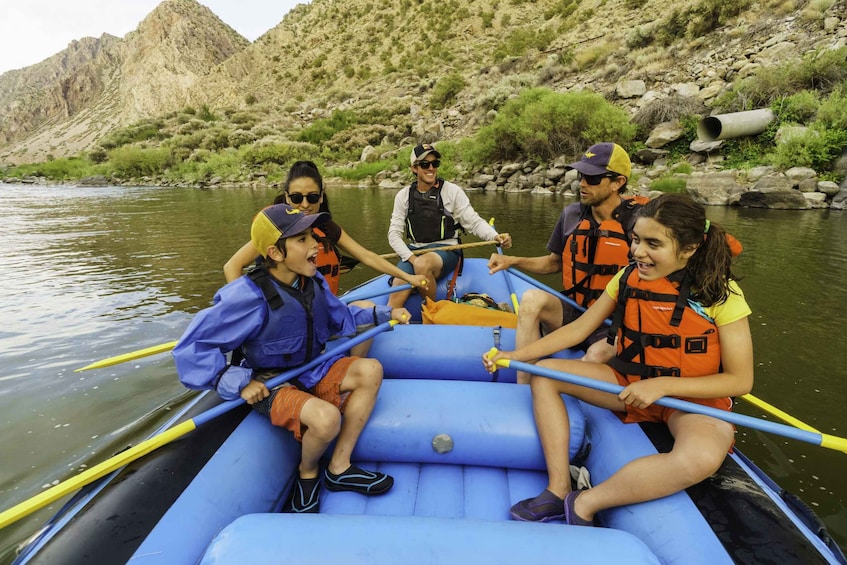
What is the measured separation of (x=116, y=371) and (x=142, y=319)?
122cm

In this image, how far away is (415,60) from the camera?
3531cm

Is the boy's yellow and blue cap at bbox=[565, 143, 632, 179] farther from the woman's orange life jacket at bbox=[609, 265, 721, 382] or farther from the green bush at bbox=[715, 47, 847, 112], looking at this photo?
the green bush at bbox=[715, 47, 847, 112]

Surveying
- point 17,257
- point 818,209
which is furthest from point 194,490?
point 818,209

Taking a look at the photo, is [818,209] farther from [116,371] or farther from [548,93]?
→ [116,371]

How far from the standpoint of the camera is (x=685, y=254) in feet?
5.07

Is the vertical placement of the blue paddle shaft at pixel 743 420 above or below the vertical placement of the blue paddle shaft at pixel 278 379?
below

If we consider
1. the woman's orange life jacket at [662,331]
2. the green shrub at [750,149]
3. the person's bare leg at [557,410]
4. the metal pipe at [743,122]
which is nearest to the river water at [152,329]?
the woman's orange life jacket at [662,331]

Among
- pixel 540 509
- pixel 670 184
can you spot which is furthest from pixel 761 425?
pixel 670 184

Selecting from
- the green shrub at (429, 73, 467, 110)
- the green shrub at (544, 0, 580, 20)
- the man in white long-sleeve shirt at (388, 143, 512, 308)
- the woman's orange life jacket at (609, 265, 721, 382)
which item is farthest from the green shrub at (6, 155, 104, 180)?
the woman's orange life jacket at (609, 265, 721, 382)

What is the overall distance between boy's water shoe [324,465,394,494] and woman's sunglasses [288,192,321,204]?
4.87 ft

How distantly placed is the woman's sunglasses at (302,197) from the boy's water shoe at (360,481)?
4.87 ft

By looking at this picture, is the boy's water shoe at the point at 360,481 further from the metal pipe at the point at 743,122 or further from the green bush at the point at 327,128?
the green bush at the point at 327,128

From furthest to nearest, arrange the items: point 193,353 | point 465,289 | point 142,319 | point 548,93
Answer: point 548,93
point 142,319
point 465,289
point 193,353

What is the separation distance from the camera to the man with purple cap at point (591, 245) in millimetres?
2104
